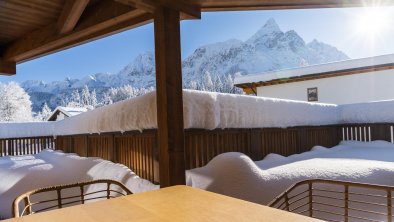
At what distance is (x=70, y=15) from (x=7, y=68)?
2.40 metres

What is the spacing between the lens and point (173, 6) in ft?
8.08

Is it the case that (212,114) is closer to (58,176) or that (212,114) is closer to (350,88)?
(58,176)

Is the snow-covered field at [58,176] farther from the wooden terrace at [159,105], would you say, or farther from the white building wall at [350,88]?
the white building wall at [350,88]

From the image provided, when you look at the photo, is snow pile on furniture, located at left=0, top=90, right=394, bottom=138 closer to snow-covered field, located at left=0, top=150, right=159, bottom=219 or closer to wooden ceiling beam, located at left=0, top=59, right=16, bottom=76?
snow-covered field, located at left=0, top=150, right=159, bottom=219

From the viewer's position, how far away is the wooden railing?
338 centimetres

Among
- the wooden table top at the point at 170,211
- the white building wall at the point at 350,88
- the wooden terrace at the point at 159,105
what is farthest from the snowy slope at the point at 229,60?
the wooden table top at the point at 170,211

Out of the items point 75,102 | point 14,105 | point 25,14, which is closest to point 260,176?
point 25,14

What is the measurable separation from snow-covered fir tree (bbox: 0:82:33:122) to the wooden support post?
87.2ft

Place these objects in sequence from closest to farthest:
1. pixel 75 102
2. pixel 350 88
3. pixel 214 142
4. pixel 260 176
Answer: pixel 260 176 → pixel 214 142 → pixel 350 88 → pixel 75 102

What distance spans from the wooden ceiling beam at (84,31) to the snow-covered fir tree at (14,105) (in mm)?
23990

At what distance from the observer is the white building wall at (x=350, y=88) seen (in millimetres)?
7480

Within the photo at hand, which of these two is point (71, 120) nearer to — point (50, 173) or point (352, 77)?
point (50, 173)

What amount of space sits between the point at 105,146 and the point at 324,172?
3.41 m

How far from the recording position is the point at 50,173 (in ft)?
12.9
